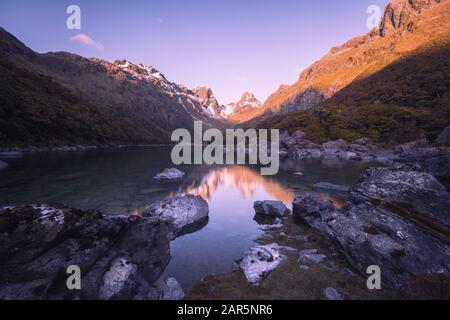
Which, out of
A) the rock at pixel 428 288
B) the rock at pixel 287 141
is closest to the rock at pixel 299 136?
the rock at pixel 287 141

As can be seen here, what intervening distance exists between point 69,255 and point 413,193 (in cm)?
1836

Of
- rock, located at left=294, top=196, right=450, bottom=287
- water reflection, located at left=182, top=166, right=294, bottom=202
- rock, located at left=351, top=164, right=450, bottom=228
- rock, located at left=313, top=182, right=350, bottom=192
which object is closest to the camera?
rock, located at left=294, top=196, right=450, bottom=287

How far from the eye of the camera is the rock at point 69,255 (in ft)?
28.3

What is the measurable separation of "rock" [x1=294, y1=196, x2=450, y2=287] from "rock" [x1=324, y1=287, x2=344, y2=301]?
2.22 meters

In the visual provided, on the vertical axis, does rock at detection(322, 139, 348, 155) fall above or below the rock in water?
above

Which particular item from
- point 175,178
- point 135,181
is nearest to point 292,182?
point 175,178

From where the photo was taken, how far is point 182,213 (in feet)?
64.0

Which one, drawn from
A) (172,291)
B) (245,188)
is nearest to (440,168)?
(172,291)

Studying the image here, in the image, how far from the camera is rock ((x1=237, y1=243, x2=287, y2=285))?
1136cm

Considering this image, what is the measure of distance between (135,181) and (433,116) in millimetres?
108621

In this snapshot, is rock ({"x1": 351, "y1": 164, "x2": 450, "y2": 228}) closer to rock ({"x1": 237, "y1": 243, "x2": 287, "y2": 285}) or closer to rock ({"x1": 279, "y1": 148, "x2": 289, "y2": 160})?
Answer: rock ({"x1": 237, "y1": 243, "x2": 287, "y2": 285})

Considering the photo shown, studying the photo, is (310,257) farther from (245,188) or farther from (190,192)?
(245,188)

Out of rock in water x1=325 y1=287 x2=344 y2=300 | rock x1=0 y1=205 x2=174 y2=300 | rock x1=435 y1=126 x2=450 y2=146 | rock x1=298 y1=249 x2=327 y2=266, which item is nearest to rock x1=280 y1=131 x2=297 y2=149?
rock x1=435 y1=126 x2=450 y2=146

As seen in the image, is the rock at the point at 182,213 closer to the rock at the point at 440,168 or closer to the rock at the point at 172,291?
the rock at the point at 172,291
